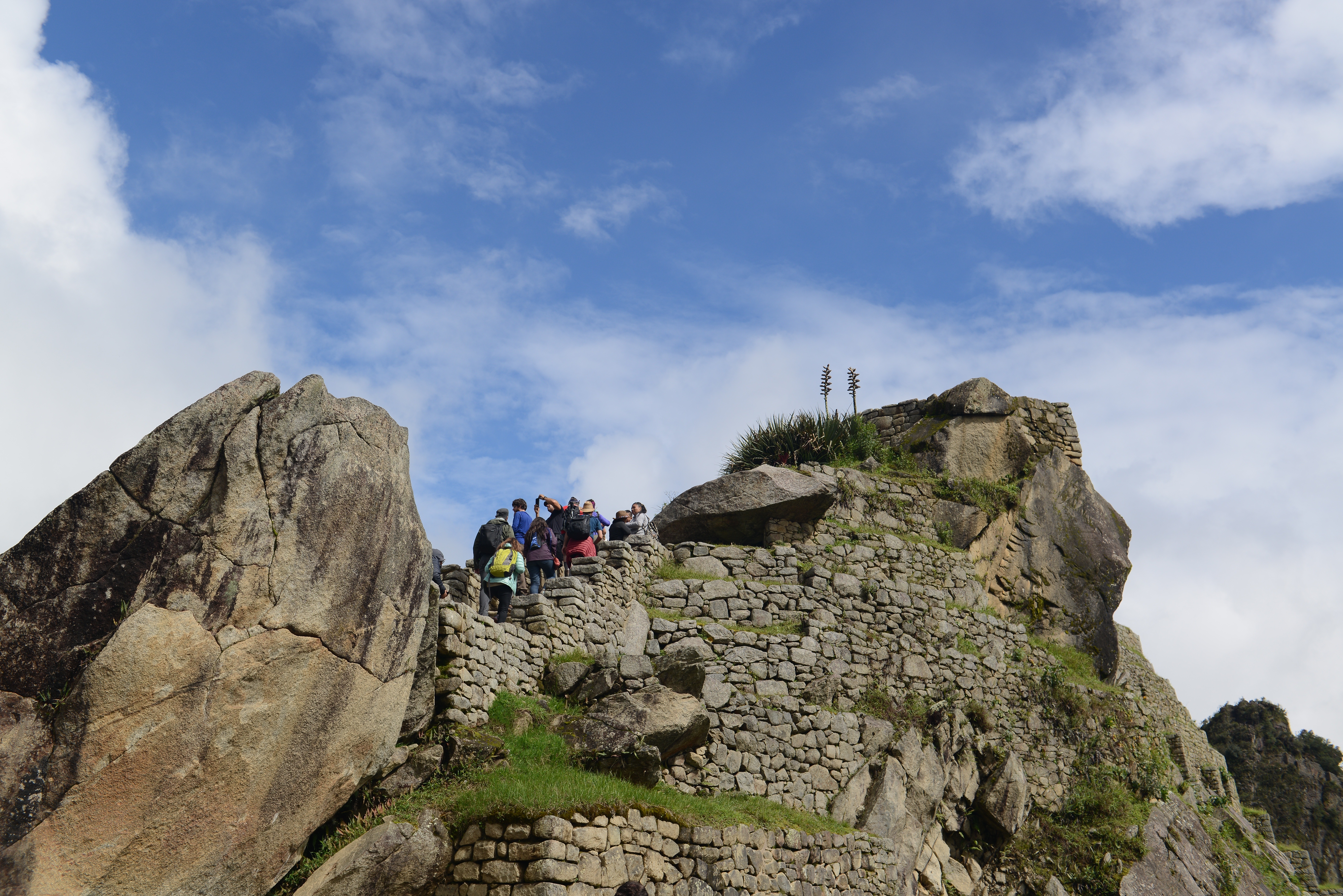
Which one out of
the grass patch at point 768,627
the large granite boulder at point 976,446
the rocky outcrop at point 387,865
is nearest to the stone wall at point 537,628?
the grass patch at point 768,627

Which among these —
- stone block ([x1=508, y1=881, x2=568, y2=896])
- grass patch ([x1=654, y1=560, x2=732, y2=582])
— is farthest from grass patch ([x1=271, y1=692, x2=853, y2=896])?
grass patch ([x1=654, y1=560, x2=732, y2=582])

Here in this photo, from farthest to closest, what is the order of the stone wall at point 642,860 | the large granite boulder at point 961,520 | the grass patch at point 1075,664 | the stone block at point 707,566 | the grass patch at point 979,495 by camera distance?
the grass patch at point 979,495 → the large granite boulder at point 961,520 → the grass patch at point 1075,664 → the stone block at point 707,566 → the stone wall at point 642,860

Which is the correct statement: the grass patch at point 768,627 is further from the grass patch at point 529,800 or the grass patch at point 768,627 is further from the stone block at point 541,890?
the stone block at point 541,890

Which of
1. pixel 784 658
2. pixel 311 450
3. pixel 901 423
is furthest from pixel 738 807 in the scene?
pixel 901 423

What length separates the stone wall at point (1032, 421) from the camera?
21594 mm

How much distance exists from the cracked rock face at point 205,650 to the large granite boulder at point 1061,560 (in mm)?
13858

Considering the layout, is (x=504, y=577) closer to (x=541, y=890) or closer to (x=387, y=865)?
(x=387, y=865)

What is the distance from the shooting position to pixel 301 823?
839 centimetres

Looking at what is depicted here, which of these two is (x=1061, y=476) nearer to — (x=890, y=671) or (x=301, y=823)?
(x=890, y=671)

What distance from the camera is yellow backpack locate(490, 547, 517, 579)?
12375 millimetres

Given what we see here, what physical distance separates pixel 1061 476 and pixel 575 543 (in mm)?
11634

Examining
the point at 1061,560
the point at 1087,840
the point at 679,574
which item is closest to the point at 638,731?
the point at 679,574

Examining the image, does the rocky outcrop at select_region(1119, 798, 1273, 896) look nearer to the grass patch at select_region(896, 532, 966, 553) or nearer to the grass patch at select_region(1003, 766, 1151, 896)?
the grass patch at select_region(1003, 766, 1151, 896)

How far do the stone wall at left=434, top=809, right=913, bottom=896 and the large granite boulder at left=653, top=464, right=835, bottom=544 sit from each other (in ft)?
22.0
